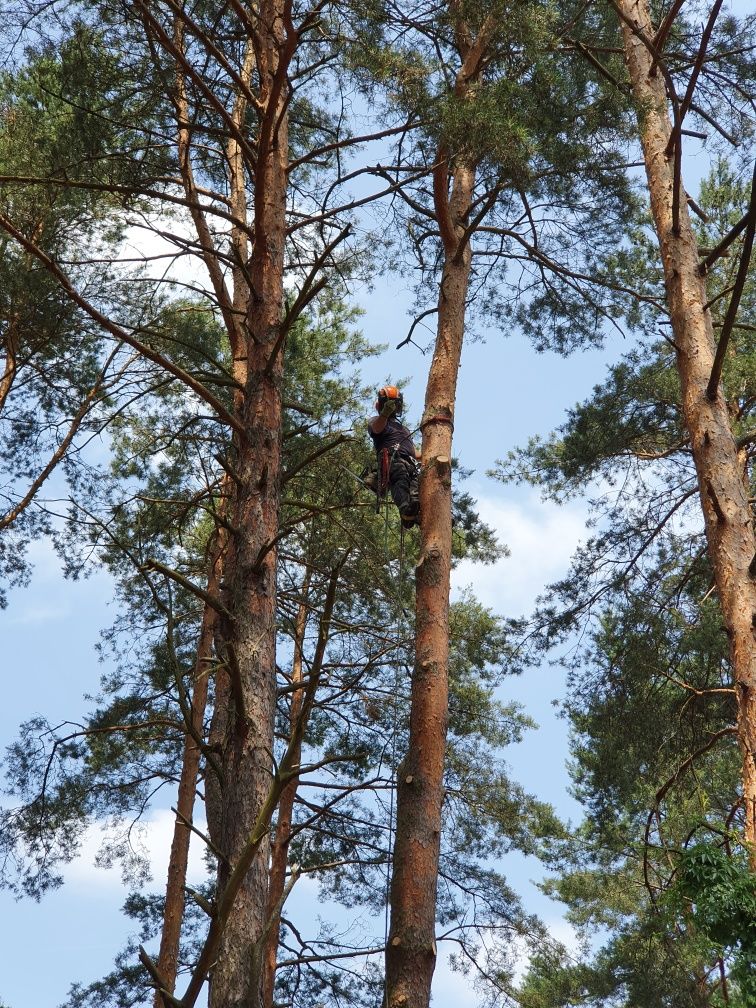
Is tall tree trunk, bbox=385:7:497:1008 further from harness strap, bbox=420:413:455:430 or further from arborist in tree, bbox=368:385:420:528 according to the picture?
arborist in tree, bbox=368:385:420:528

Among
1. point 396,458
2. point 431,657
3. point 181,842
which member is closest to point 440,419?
point 396,458

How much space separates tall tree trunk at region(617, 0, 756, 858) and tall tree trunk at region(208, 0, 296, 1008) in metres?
2.38

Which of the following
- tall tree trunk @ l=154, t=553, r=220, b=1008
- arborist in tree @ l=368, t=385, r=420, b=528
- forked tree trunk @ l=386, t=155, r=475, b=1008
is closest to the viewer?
forked tree trunk @ l=386, t=155, r=475, b=1008

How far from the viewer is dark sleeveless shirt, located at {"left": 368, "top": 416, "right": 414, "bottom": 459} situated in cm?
689

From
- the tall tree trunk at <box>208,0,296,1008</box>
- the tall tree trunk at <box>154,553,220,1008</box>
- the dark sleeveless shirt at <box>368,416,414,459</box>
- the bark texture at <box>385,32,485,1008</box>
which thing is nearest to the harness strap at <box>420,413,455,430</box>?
the bark texture at <box>385,32,485,1008</box>

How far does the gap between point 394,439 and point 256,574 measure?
2107 millimetres

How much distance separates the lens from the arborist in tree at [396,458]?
21.4ft

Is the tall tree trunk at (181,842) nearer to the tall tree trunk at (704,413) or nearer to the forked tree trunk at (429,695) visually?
the forked tree trunk at (429,695)

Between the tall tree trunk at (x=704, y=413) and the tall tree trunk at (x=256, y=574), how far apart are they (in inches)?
93.7

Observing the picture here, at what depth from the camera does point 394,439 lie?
23.1ft

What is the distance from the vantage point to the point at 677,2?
21.2 feet

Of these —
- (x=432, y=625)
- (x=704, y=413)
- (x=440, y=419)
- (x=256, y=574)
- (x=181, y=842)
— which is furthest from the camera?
(x=181, y=842)

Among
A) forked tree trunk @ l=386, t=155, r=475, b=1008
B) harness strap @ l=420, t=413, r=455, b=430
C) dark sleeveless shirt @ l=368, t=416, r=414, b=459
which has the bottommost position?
forked tree trunk @ l=386, t=155, r=475, b=1008

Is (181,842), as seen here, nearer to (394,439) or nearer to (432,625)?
(394,439)
